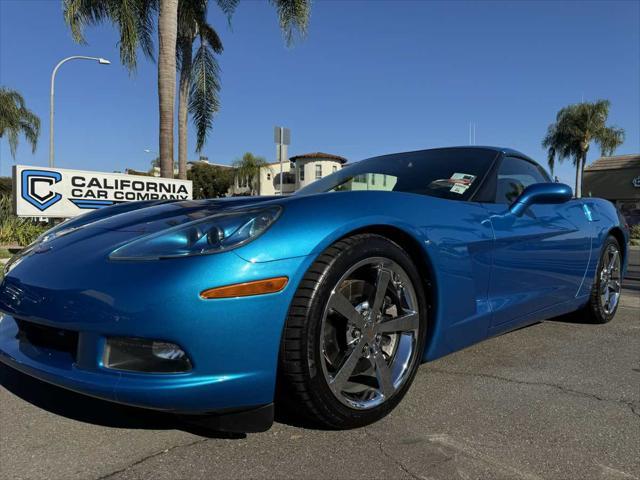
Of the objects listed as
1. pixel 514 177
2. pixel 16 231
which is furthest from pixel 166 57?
pixel 514 177

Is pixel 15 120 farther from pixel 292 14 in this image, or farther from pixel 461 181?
pixel 461 181

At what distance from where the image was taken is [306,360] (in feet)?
5.79

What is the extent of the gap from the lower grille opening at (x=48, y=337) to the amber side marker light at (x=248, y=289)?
552mm

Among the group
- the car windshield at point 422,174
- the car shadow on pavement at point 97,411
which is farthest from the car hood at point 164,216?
the car shadow on pavement at point 97,411

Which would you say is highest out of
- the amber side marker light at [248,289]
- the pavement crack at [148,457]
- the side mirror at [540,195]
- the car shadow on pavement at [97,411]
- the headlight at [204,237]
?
the side mirror at [540,195]

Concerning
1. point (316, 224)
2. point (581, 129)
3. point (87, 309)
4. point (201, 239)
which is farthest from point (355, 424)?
point (581, 129)

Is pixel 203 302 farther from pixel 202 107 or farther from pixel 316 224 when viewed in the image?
pixel 202 107

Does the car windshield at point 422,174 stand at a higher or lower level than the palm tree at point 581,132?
lower

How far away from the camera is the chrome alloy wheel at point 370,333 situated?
1.96 metres

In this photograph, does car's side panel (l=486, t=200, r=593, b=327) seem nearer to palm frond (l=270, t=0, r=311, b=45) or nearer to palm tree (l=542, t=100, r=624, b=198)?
palm frond (l=270, t=0, r=311, b=45)

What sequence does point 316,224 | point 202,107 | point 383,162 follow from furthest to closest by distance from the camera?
point 202,107
point 383,162
point 316,224

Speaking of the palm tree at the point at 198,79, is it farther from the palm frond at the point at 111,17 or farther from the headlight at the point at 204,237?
the headlight at the point at 204,237

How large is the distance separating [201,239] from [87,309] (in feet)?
1.47

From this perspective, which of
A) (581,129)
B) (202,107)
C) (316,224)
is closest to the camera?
(316,224)
